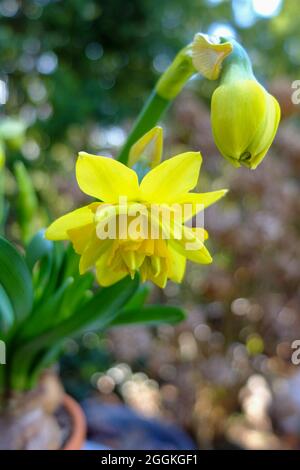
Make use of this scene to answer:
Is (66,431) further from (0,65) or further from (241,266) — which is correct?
(0,65)

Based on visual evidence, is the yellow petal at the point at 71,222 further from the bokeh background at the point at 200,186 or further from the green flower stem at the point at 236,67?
the bokeh background at the point at 200,186

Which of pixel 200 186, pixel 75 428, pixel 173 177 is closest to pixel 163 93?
pixel 173 177

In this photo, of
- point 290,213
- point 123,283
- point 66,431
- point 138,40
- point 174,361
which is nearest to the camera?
point 123,283

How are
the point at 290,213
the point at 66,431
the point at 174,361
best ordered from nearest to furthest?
the point at 66,431 → the point at 290,213 → the point at 174,361

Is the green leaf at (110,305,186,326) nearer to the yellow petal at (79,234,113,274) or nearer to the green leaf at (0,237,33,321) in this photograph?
the green leaf at (0,237,33,321)

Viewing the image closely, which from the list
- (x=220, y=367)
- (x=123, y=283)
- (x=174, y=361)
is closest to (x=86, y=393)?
(x=174, y=361)

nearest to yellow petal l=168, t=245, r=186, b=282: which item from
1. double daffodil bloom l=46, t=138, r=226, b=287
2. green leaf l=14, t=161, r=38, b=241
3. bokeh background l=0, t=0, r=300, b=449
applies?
double daffodil bloom l=46, t=138, r=226, b=287

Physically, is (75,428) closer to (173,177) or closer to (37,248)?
(37,248)
